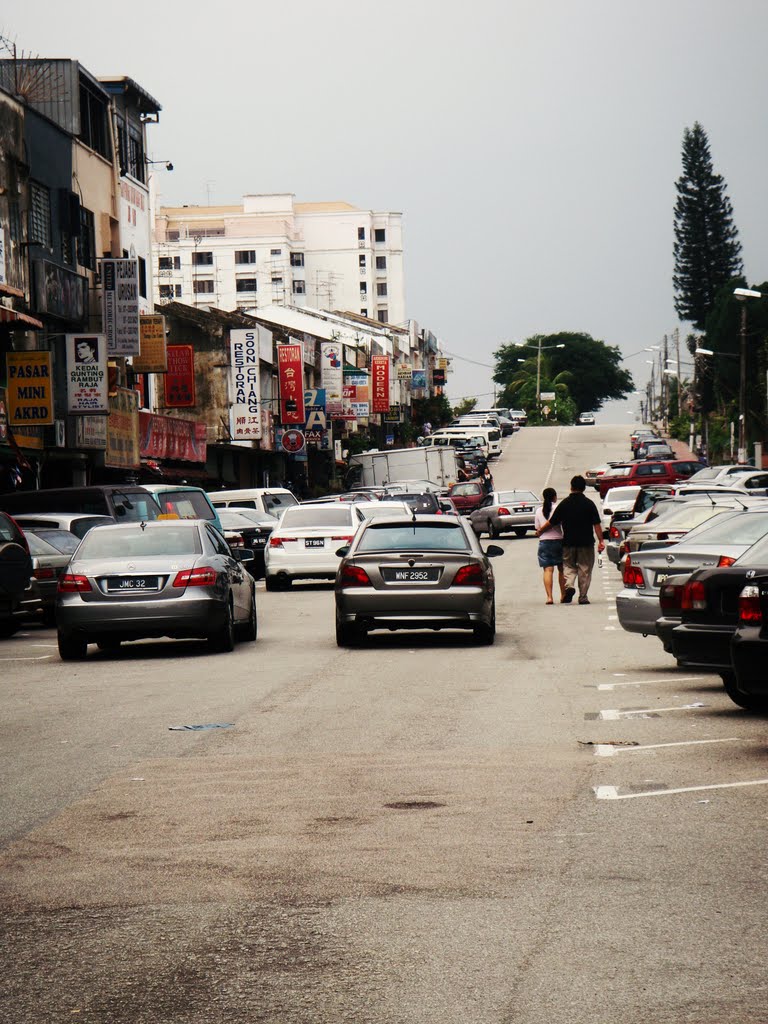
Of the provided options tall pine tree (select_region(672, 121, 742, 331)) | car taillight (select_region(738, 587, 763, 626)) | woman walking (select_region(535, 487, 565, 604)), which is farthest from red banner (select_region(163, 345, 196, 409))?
tall pine tree (select_region(672, 121, 742, 331))

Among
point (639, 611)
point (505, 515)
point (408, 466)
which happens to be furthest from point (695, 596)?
point (408, 466)

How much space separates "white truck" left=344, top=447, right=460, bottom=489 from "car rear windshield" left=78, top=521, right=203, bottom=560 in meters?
51.8

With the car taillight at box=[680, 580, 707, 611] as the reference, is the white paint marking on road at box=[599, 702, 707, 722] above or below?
below

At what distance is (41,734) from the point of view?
11.8 m

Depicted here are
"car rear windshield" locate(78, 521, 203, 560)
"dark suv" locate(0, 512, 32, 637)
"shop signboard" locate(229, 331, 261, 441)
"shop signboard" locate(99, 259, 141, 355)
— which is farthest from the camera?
"shop signboard" locate(229, 331, 261, 441)

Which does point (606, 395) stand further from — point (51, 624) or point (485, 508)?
point (51, 624)

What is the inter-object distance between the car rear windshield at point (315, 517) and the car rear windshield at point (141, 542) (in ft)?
38.6

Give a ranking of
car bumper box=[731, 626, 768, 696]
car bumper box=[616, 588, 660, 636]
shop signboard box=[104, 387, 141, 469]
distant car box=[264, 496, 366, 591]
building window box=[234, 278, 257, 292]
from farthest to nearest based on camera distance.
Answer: building window box=[234, 278, 257, 292]
shop signboard box=[104, 387, 141, 469]
distant car box=[264, 496, 366, 591]
car bumper box=[616, 588, 660, 636]
car bumper box=[731, 626, 768, 696]

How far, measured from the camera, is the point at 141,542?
18.5 meters

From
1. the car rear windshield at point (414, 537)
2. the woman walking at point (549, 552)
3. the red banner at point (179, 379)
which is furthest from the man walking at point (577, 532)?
the red banner at point (179, 379)

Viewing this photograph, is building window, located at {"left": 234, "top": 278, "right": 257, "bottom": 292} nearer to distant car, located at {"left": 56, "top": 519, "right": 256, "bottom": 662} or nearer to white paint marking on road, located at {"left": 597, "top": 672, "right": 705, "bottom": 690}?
distant car, located at {"left": 56, "top": 519, "right": 256, "bottom": 662}

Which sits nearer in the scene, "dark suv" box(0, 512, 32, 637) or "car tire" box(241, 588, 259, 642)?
"car tire" box(241, 588, 259, 642)

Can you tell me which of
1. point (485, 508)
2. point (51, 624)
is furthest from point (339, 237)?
point (51, 624)

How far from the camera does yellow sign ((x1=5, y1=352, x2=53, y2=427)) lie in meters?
34.7
